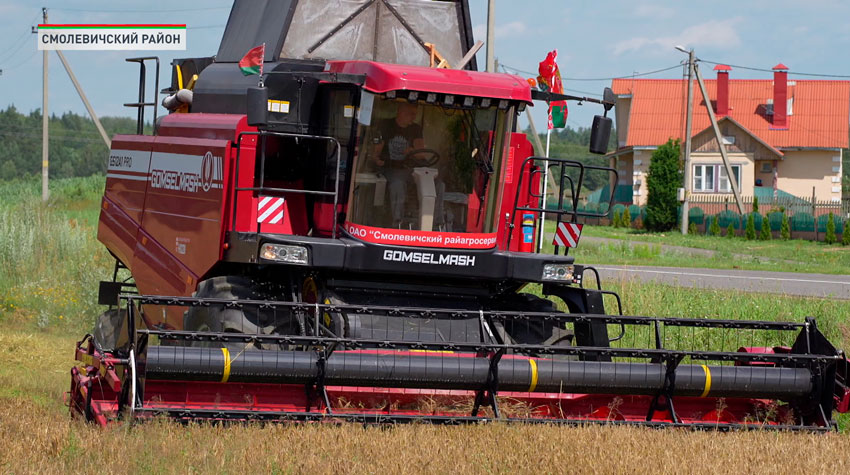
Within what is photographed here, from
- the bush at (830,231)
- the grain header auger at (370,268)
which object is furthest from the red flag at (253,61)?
the bush at (830,231)

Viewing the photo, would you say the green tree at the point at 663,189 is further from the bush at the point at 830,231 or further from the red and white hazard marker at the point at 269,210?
the red and white hazard marker at the point at 269,210

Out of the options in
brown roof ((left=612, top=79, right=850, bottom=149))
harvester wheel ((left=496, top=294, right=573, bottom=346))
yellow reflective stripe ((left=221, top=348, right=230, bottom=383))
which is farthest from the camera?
brown roof ((left=612, top=79, right=850, bottom=149))

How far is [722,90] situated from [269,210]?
1933 inches

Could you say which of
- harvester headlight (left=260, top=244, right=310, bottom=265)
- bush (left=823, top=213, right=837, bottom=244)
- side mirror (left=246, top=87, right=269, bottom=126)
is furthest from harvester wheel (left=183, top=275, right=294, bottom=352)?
bush (left=823, top=213, right=837, bottom=244)

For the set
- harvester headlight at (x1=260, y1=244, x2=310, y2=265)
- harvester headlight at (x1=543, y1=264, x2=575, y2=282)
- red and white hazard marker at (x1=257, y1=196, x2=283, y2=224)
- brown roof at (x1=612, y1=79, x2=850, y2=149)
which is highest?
brown roof at (x1=612, y1=79, x2=850, y2=149)

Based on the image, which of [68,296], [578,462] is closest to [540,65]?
[578,462]

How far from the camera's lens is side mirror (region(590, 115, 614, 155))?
894 centimetres

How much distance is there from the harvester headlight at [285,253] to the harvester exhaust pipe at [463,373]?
1116 mm

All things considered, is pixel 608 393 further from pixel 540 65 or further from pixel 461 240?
pixel 540 65

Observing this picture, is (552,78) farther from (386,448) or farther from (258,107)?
(386,448)

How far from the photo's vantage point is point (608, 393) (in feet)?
24.1

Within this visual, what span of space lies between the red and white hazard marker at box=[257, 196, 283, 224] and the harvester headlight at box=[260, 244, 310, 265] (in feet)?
1.69

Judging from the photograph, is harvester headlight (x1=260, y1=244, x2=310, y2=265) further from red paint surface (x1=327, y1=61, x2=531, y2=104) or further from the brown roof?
the brown roof

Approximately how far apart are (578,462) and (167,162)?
523 centimetres
